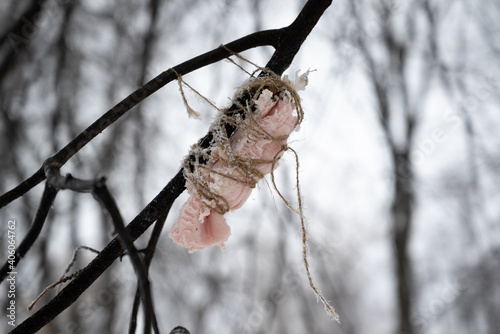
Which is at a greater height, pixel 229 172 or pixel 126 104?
pixel 126 104

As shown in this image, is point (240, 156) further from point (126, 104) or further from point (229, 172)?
point (126, 104)

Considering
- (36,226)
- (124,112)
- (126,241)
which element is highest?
(124,112)

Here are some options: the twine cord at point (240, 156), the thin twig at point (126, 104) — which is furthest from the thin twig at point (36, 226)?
the twine cord at point (240, 156)

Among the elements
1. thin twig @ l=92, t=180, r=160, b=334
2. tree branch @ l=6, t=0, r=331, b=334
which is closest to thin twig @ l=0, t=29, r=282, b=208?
tree branch @ l=6, t=0, r=331, b=334

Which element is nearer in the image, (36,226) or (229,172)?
(36,226)

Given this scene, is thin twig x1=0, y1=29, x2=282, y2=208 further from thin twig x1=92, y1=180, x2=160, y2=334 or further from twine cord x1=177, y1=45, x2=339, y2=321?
thin twig x1=92, y1=180, x2=160, y2=334

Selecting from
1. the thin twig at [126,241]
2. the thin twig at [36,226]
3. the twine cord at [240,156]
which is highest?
the twine cord at [240,156]

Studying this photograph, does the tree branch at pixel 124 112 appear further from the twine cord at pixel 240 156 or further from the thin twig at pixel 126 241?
the thin twig at pixel 126 241

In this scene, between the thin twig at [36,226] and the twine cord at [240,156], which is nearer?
the thin twig at [36,226]

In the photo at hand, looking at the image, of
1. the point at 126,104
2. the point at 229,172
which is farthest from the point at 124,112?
the point at 229,172

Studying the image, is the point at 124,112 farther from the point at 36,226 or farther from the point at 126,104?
the point at 36,226
